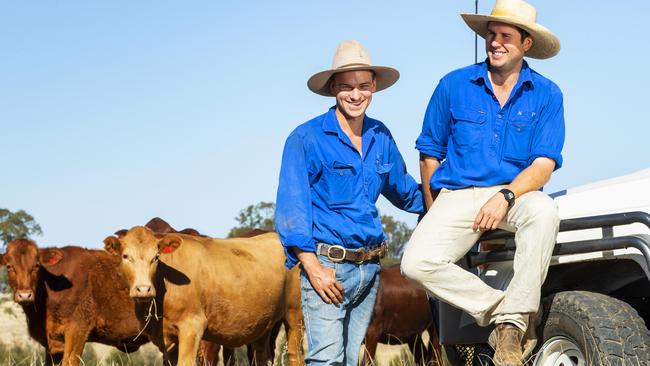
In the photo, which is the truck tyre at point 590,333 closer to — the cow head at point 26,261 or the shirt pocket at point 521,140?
the shirt pocket at point 521,140

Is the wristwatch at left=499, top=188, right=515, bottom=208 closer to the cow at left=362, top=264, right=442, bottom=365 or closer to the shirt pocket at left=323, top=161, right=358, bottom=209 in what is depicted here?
Answer: the shirt pocket at left=323, top=161, right=358, bottom=209

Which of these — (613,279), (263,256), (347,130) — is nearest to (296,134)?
(347,130)

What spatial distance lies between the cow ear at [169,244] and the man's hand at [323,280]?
5.54 metres

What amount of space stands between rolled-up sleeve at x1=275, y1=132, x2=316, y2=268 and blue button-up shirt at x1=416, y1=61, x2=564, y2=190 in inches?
36.2

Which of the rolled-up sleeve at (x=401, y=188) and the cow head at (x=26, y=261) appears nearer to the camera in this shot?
the rolled-up sleeve at (x=401, y=188)

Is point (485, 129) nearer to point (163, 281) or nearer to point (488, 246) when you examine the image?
point (488, 246)

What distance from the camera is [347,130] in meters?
5.95

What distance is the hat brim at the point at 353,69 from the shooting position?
5986 millimetres

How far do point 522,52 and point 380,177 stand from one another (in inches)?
44.8

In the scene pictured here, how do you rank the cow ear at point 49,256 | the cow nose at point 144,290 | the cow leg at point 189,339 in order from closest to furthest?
the cow nose at point 144,290 < the cow leg at point 189,339 < the cow ear at point 49,256

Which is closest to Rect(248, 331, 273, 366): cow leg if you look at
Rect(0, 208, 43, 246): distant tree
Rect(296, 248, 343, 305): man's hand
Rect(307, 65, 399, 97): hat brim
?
Rect(307, 65, 399, 97): hat brim

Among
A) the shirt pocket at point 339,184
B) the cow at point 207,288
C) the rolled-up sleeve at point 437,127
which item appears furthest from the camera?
the cow at point 207,288

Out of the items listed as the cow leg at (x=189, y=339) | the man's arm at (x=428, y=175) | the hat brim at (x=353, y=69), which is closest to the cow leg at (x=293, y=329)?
the cow leg at (x=189, y=339)

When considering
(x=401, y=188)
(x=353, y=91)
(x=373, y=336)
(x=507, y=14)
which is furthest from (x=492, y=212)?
(x=373, y=336)
